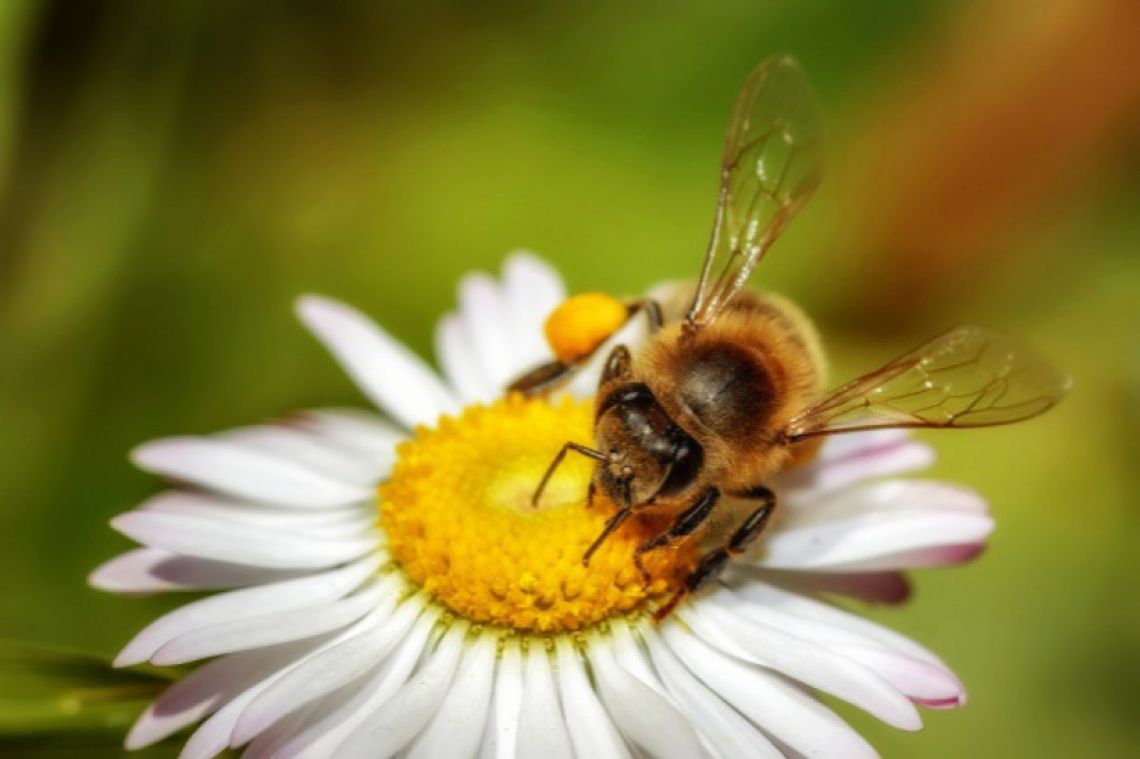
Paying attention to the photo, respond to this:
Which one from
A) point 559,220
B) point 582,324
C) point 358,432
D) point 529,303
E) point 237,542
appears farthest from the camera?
point 559,220

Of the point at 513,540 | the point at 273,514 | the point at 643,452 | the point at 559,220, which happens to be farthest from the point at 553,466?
the point at 559,220

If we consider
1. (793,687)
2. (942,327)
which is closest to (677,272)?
(942,327)

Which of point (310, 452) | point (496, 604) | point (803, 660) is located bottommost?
point (803, 660)

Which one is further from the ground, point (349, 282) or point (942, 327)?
point (349, 282)

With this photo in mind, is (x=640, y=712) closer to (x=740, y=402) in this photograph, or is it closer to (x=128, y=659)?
(x=740, y=402)

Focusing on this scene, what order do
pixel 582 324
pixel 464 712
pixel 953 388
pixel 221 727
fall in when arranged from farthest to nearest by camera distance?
1. pixel 582 324
2. pixel 953 388
3. pixel 464 712
4. pixel 221 727

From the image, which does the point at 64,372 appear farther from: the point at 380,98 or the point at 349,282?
the point at 380,98

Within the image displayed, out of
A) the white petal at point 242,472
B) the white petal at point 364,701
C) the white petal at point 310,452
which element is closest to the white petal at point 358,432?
the white petal at point 310,452

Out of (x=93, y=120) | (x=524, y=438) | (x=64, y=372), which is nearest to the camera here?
(x=524, y=438)

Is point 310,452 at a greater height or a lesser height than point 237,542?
greater
